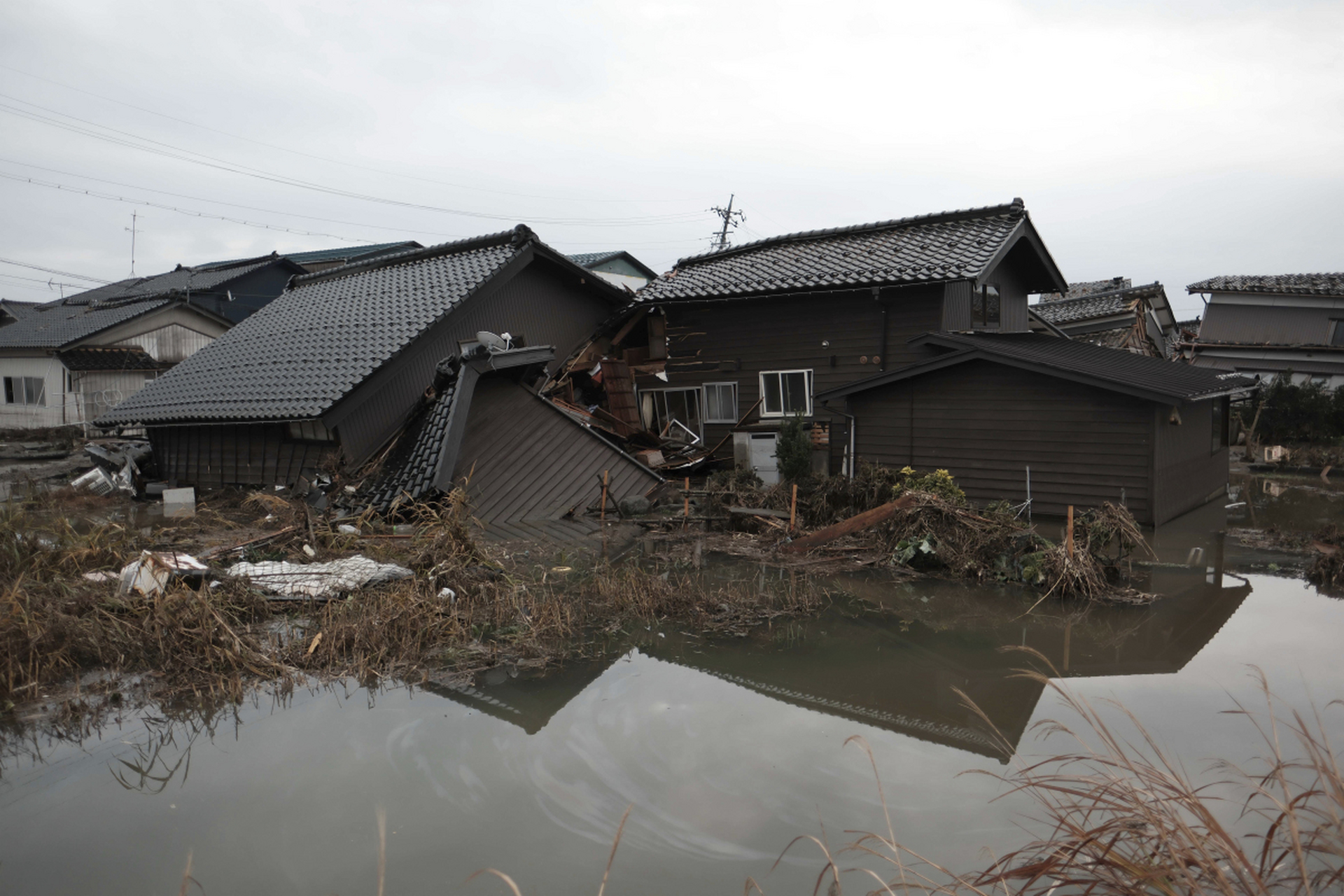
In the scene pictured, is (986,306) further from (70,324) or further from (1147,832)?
(70,324)

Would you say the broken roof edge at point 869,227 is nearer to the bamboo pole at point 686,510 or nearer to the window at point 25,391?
the bamboo pole at point 686,510

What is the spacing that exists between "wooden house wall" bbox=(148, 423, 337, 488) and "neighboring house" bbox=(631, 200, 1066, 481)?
285 inches

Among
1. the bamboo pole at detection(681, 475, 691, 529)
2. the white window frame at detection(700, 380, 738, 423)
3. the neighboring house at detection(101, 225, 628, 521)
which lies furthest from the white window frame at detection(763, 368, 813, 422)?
the neighboring house at detection(101, 225, 628, 521)

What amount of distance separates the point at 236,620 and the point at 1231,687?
7.34m

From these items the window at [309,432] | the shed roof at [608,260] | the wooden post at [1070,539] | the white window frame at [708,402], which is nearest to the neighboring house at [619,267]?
the shed roof at [608,260]

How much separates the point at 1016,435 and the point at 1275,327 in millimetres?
23301

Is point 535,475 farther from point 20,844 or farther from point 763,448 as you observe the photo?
point 20,844

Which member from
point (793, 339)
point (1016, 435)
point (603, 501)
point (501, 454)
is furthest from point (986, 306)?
point (501, 454)

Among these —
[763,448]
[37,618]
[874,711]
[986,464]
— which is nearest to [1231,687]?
[874,711]

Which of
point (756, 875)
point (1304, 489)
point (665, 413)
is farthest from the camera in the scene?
point (665, 413)

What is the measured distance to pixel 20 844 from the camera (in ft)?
12.1

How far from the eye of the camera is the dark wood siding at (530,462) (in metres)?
11.3

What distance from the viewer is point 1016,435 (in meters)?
11.8

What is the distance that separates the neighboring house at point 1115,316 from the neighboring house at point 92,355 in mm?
27743
